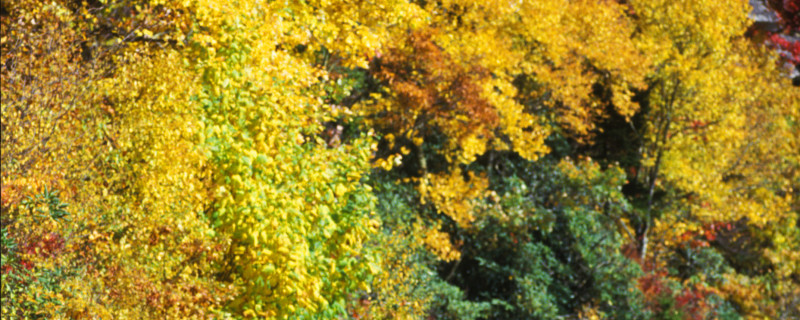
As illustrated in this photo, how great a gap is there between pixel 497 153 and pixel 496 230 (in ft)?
13.7

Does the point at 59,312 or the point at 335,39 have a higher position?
the point at 335,39

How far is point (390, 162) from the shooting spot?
11.2 metres

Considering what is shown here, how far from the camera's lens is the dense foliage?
885 cm

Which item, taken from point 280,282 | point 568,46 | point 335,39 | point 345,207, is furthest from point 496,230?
point 280,282

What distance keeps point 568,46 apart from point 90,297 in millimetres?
15587

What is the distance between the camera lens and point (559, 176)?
70.5 ft

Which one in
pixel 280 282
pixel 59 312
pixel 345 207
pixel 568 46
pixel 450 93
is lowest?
pixel 59 312

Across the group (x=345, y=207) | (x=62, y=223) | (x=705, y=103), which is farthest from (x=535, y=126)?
(x=62, y=223)

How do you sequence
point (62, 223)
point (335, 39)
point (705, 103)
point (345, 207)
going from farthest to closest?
point (705, 103) → point (335, 39) → point (345, 207) → point (62, 223)

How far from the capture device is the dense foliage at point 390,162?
885cm

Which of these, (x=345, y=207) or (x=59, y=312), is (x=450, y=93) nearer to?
(x=345, y=207)

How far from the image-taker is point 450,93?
17266 mm

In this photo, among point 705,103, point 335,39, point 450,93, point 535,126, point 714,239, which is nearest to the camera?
point 335,39

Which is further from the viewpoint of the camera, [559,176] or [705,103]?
[705,103]
